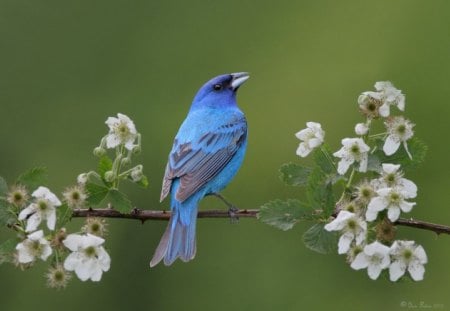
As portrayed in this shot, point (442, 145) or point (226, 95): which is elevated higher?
point (442, 145)

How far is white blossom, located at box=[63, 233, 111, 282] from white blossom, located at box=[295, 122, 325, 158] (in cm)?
105

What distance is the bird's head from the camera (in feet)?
25.8

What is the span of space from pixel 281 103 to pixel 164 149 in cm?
187

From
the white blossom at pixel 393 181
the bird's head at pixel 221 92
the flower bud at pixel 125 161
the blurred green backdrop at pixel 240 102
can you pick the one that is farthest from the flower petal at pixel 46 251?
the blurred green backdrop at pixel 240 102

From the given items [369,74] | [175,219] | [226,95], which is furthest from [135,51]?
[175,219]

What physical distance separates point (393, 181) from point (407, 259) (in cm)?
35

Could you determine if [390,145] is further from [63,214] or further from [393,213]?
[63,214]

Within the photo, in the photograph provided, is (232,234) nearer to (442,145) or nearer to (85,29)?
(442,145)

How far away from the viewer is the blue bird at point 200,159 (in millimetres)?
5871

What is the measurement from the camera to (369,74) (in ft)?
53.2

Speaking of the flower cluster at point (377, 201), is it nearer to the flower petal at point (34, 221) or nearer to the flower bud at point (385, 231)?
the flower bud at point (385, 231)

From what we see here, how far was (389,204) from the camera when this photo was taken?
4.47 meters

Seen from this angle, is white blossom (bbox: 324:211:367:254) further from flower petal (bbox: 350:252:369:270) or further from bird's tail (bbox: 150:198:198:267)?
bird's tail (bbox: 150:198:198:267)

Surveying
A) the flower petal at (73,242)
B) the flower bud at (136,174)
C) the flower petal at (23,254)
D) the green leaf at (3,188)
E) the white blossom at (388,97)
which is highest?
the white blossom at (388,97)
